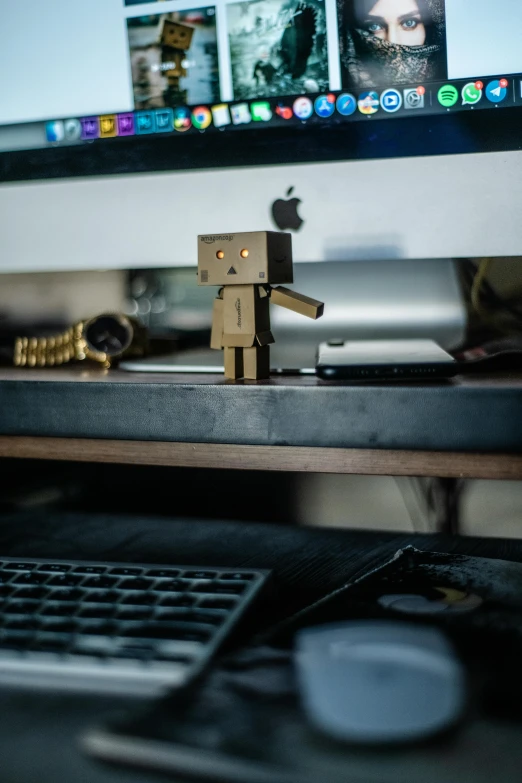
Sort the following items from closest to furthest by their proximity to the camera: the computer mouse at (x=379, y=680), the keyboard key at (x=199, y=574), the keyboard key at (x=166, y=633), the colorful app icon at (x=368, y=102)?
the computer mouse at (x=379, y=680) < the keyboard key at (x=166, y=633) < the keyboard key at (x=199, y=574) < the colorful app icon at (x=368, y=102)

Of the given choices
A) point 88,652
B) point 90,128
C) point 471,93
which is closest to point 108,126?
point 90,128

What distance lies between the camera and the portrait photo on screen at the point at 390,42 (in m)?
0.84

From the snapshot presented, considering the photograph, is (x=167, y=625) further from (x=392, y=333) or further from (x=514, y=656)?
(x=392, y=333)

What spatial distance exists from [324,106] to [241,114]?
0.36ft

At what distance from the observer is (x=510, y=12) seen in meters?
0.82

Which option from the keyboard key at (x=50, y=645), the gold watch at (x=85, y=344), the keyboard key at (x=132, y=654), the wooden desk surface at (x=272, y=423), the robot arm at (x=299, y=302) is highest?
the robot arm at (x=299, y=302)

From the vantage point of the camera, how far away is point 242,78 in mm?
902

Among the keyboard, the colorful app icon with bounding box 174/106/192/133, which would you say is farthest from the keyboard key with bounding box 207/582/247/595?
the colorful app icon with bounding box 174/106/192/133

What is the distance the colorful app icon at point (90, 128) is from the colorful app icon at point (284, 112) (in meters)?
0.25

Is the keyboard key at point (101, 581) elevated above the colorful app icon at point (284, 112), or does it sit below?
below

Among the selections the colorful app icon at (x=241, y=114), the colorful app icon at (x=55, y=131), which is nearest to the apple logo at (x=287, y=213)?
the colorful app icon at (x=241, y=114)

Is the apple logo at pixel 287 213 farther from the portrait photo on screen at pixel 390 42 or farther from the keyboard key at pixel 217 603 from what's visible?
the keyboard key at pixel 217 603

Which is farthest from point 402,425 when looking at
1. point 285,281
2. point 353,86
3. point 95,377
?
point 353,86

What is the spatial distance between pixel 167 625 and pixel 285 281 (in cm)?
43
